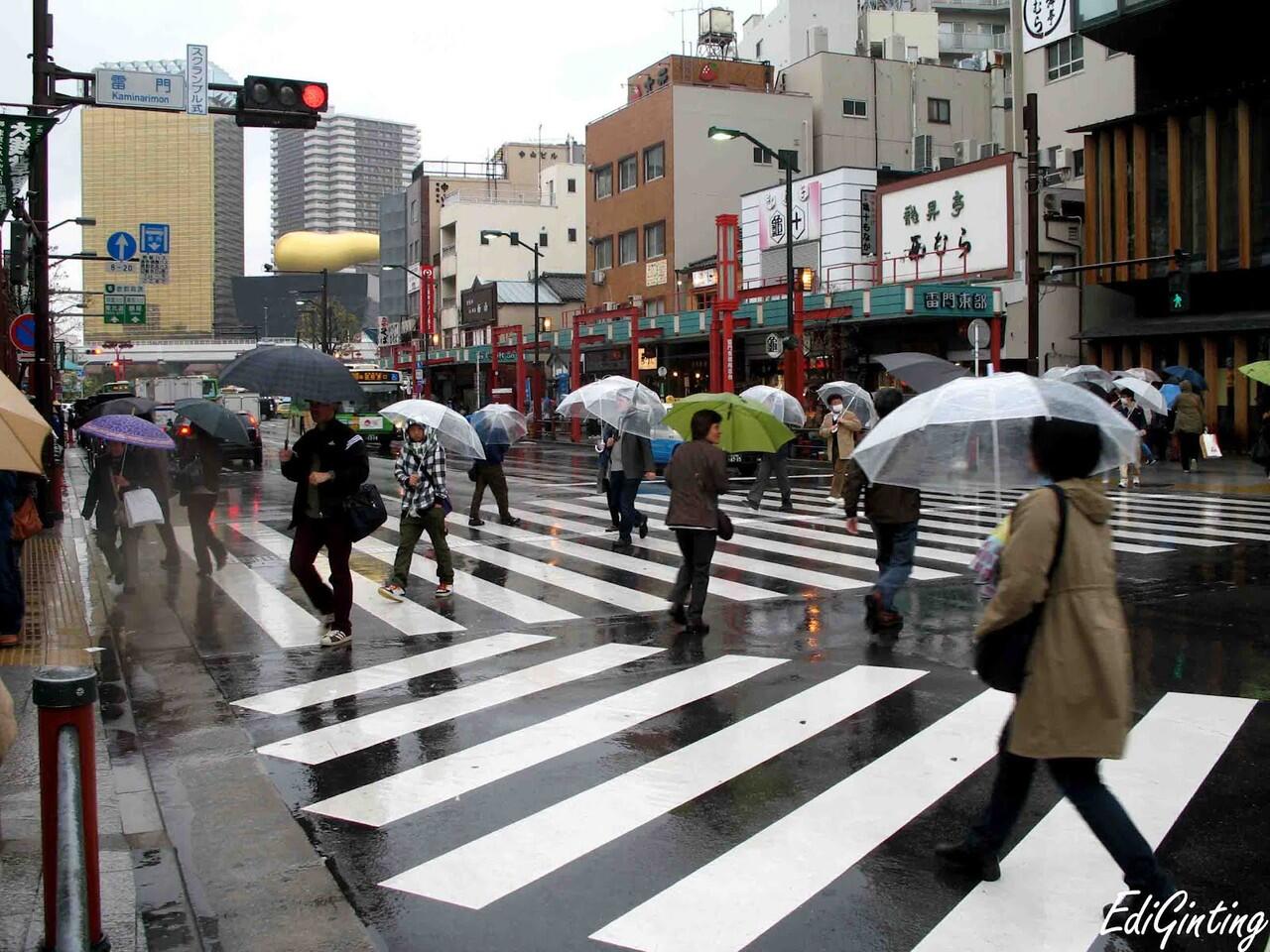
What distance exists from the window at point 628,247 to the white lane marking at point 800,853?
50790mm

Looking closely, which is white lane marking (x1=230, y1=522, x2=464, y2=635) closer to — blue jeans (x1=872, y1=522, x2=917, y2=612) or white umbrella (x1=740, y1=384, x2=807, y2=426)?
blue jeans (x1=872, y1=522, x2=917, y2=612)

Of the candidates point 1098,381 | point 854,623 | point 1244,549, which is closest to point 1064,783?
point 854,623

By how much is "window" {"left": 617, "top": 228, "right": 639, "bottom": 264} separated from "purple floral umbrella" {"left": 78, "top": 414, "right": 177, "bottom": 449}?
45522 mm

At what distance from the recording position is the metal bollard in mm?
3291

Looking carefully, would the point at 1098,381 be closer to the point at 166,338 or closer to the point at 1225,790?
the point at 1225,790

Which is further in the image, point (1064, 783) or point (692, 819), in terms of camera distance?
point (692, 819)

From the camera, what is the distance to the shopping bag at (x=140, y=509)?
11641mm

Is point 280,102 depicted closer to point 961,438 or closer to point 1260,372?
point 961,438

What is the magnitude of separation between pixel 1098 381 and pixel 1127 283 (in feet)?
45.9

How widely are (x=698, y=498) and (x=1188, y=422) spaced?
58.2ft

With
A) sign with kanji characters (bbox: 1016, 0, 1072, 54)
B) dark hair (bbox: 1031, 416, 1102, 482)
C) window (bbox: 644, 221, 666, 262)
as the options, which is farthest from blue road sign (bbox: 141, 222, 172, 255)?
sign with kanji characters (bbox: 1016, 0, 1072, 54)

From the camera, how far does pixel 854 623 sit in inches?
396

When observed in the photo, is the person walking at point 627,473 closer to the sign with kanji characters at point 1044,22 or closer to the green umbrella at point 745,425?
the green umbrella at point 745,425

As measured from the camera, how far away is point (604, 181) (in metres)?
58.8
